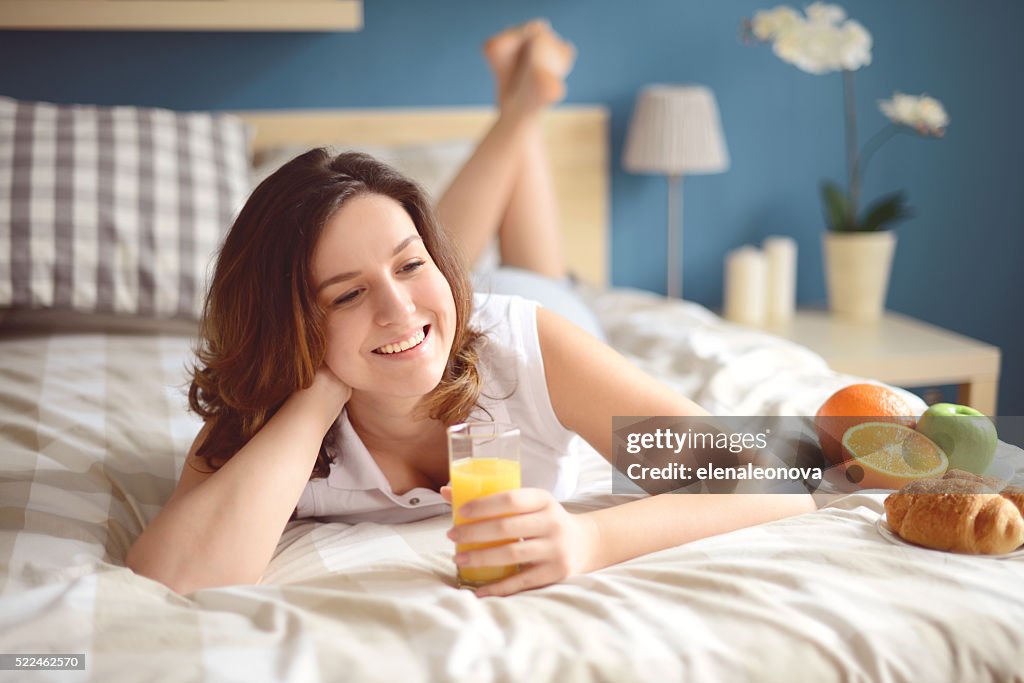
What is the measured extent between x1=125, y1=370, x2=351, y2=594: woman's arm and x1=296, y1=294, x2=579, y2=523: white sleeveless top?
0.11 meters

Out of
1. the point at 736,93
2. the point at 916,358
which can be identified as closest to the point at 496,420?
the point at 916,358

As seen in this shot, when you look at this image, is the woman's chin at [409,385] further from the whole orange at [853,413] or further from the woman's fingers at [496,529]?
the whole orange at [853,413]

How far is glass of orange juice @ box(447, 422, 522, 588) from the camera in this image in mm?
938

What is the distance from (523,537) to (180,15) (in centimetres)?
187

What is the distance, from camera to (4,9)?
2279mm

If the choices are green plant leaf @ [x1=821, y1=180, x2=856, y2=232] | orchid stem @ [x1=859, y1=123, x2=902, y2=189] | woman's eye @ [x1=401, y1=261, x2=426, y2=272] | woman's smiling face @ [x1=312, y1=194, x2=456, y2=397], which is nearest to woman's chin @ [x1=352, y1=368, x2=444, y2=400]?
woman's smiling face @ [x1=312, y1=194, x2=456, y2=397]

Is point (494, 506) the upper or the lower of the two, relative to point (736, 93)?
lower

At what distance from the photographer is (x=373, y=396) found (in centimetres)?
123

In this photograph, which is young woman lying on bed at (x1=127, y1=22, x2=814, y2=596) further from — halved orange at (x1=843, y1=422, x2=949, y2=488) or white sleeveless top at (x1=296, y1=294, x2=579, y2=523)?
halved orange at (x1=843, y1=422, x2=949, y2=488)

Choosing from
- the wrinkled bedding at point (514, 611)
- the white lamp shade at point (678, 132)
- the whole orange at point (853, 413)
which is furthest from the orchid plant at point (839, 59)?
the wrinkled bedding at point (514, 611)

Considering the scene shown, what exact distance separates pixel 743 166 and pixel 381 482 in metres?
1.96

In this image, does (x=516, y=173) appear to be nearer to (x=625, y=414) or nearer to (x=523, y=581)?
(x=625, y=414)

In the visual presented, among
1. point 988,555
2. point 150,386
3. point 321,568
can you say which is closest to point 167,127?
point 150,386

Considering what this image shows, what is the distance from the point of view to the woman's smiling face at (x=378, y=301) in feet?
3.52
